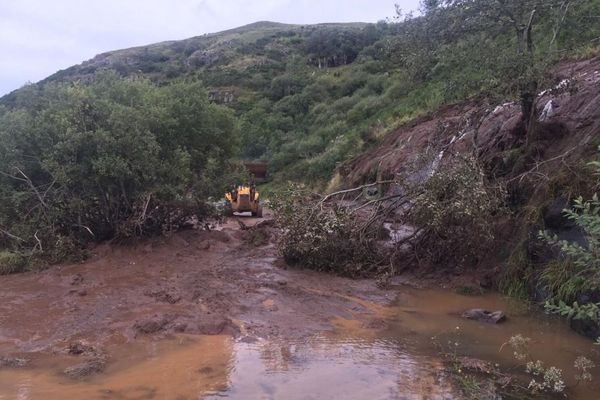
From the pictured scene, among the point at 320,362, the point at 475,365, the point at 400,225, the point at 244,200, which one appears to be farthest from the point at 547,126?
the point at 244,200

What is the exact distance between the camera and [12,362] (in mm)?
7723

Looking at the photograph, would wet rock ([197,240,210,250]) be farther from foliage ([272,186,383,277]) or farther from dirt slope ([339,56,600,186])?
dirt slope ([339,56,600,186])

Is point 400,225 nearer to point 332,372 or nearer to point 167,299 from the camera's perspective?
point 167,299

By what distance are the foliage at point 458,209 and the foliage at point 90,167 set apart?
6796 mm

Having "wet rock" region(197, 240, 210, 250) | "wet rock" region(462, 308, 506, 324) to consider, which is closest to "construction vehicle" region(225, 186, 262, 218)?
"wet rock" region(197, 240, 210, 250)

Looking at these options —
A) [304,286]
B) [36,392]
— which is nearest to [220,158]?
[304,286]

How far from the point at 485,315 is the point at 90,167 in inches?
388

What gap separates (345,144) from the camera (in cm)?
3161

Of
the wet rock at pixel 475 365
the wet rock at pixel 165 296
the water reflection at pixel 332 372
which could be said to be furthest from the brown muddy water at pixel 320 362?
the wet rock at pixel 165 296

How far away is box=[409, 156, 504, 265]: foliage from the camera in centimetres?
1109

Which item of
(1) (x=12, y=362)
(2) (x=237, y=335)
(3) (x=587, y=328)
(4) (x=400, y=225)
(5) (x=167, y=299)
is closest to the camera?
(1) (x=12, y=362)

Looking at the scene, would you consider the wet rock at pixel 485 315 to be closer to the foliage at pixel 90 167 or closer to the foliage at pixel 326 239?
the foliage at pixel 326 239

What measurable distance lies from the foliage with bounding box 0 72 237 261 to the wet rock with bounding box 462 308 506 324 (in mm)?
8460

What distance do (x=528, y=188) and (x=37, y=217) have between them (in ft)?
37.1
